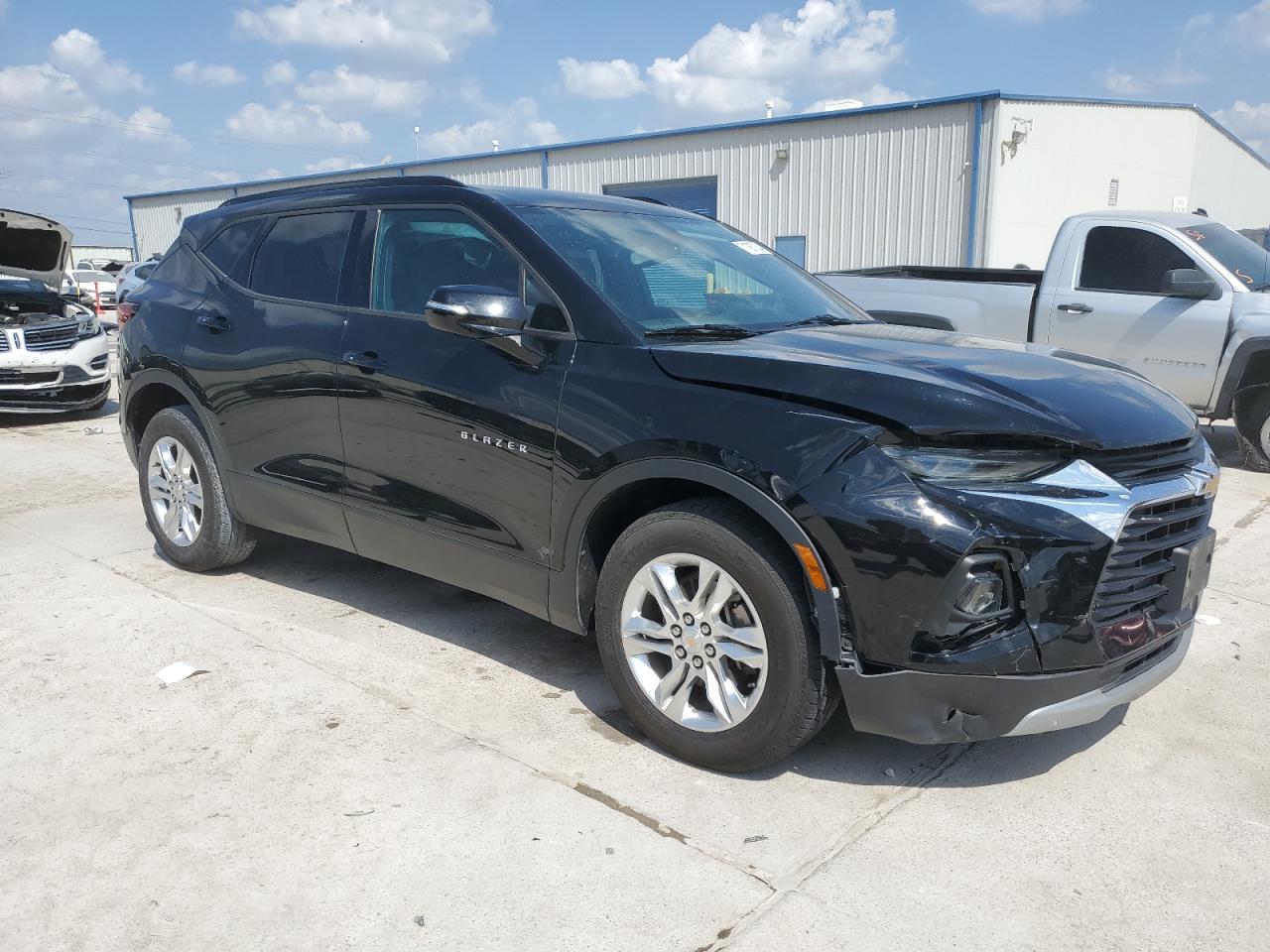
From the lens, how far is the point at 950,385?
2.88 metres

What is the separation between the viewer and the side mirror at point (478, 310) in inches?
134

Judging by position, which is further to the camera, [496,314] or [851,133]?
[851,133]

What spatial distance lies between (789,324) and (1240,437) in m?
5.98

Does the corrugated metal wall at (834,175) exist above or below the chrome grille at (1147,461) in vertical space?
above

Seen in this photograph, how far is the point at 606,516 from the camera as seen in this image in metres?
3.42

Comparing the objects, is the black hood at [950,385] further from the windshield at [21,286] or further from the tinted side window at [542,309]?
the windshield at [21,286]

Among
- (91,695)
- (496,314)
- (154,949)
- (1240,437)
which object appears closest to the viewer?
(154,949)

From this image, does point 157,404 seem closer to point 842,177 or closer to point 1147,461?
point 1147,461

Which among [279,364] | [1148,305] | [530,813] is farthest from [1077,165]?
[530,813]

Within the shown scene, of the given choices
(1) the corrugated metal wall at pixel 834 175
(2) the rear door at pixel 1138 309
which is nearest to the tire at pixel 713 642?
(2) the rear door at pixel 1138 309

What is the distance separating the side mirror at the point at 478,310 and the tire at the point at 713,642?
83 centimetres

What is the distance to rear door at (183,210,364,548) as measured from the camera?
429 centimetres

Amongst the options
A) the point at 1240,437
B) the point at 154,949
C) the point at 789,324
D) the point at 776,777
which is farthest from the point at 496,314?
the point at 1240,437

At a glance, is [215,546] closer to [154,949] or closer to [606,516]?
[606,516]
